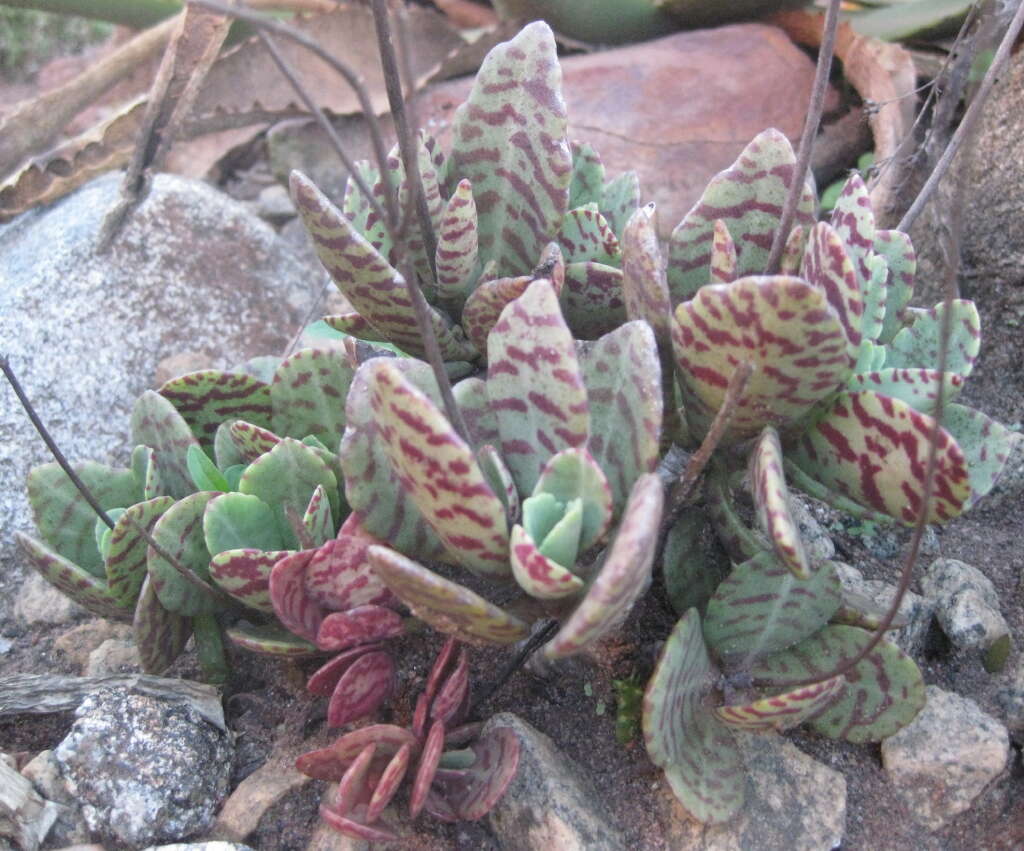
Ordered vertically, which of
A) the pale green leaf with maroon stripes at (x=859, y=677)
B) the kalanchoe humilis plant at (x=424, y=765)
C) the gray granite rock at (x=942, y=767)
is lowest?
the gray granite rock at (x=942, y=767)

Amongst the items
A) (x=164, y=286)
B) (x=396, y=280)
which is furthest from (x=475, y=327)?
(x=164, y=286)

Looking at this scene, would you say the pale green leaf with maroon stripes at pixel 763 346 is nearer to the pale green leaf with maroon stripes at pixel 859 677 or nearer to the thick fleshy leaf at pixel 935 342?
the thick fleshy leaf at pixel 935 342

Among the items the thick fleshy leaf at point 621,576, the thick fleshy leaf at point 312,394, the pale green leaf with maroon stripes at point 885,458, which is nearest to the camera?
the thick fleshy leaf at point 621,576

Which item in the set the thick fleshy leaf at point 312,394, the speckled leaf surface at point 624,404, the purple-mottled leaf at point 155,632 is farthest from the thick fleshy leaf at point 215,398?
the speckled leaf surface at point 624,404

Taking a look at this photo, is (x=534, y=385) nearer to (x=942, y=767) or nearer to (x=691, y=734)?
(x=691, y=734)

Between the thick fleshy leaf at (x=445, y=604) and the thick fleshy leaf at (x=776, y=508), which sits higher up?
the thick fleshy leaf at (x=445, y=604)

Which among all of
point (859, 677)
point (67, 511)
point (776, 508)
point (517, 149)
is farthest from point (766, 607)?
point (67, 511)
